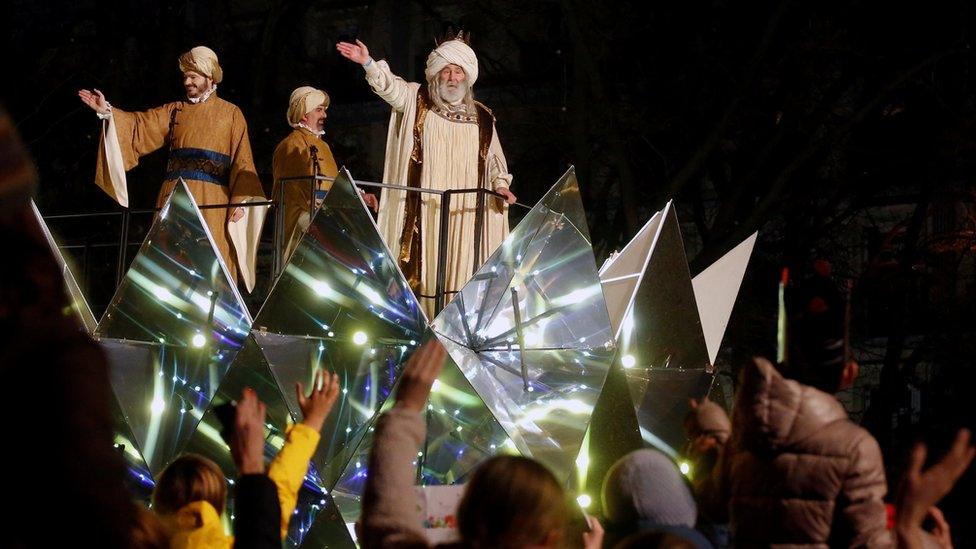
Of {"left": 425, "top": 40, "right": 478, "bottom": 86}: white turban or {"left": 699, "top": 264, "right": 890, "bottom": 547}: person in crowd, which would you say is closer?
{"left": 699, "top": 264, "right": 890, "bottom": 547}: person in crowd

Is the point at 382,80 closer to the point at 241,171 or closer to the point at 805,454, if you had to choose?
the point at 241,171

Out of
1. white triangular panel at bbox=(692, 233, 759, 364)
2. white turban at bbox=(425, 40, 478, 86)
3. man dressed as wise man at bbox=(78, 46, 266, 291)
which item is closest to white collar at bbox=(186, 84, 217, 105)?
man dressed as wise man at bbox=(78, 46, 266, 291)

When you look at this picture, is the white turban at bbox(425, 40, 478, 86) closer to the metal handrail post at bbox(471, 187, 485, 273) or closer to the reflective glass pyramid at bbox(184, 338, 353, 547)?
the metal handrail post at bbox(471, 187, 485, 273)

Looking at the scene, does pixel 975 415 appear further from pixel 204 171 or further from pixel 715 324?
pixel 204 171

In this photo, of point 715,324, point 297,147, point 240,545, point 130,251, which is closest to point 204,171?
point 297,147

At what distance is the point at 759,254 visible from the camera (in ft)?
65.3

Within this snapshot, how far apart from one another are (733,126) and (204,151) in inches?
440

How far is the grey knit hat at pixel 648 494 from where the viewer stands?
13.4 ft

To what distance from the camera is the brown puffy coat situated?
4012 millimetres

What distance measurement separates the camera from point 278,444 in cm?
825

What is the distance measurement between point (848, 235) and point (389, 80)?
13.3m

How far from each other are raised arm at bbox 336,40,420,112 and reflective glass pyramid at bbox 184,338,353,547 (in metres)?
2.25

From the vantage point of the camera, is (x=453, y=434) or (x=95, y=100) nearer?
(x=453, y=434)

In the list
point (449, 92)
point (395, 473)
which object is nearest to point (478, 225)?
point (449, 92)
